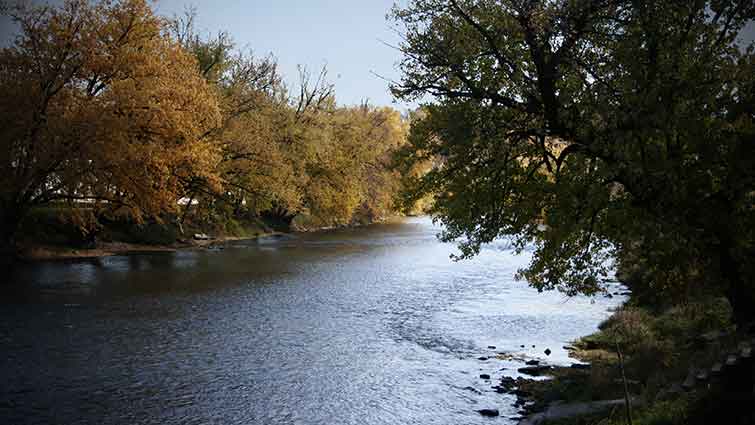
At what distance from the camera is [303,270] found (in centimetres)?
3909

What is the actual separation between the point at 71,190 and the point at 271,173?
1722cm

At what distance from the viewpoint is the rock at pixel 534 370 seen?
17.6 metres

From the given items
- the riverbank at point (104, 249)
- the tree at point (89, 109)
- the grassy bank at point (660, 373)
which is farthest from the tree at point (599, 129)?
the riverbank at point (104, 249)

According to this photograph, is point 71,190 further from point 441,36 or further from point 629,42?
point 629,42

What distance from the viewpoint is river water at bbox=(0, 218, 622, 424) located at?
14844 millimetres

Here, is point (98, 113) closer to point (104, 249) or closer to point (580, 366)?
point (104, 249)

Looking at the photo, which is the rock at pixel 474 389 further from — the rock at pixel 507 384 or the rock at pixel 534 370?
the rock at pixel 534 370

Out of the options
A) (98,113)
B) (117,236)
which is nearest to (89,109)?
(98,113)

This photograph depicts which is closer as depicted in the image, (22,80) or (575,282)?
(575,282)

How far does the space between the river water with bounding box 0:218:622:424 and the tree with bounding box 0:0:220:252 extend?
4.92m

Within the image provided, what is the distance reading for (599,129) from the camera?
14453mm

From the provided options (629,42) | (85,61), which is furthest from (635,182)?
(85,61)

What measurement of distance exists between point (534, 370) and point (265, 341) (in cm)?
867

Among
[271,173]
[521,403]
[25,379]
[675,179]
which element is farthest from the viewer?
[271,173]
